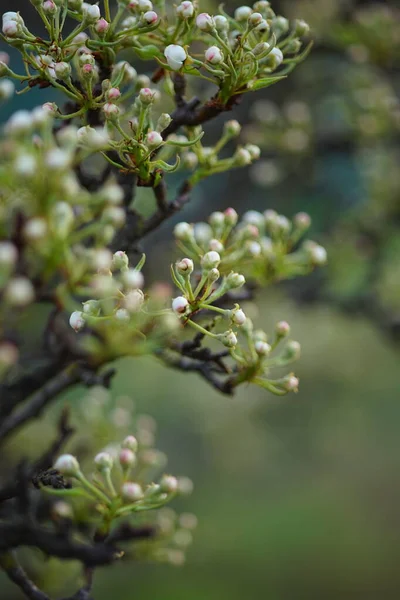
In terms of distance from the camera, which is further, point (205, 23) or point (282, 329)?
point (282, 329)

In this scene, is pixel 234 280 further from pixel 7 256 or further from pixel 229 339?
pixel 7 256

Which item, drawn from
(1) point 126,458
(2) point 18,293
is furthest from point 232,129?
(2) point 18,293

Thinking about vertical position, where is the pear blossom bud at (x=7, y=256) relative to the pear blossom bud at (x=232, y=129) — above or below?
above

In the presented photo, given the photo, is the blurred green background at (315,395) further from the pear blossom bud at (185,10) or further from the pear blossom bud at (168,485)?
the pear blossom bud at (185,10)

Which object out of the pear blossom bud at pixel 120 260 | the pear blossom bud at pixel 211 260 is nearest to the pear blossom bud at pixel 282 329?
the pear blossom bud at pixel 211 260

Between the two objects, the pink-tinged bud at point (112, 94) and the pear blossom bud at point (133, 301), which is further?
the pink-tinged bud at point (112, 94)
